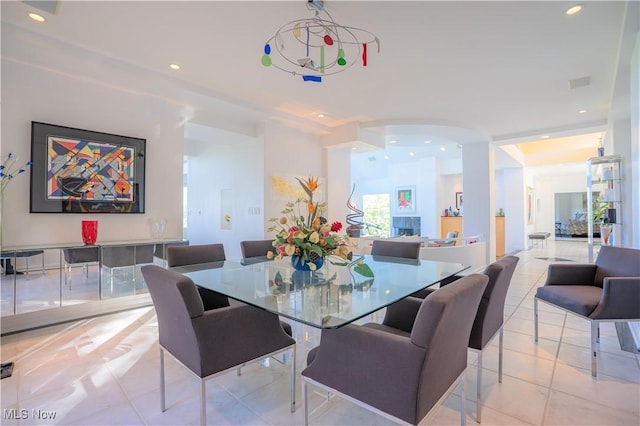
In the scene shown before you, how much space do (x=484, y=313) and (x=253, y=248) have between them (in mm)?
2285

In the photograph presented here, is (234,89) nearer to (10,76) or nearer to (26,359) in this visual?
(10,76)

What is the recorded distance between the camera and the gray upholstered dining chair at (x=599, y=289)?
84.4 inches

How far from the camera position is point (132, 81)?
3.65 metres

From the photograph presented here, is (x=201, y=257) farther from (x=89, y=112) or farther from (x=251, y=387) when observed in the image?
(x=89, y=112)

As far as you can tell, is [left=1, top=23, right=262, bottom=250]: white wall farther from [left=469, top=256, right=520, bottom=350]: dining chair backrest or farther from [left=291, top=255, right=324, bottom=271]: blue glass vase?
[left=469, top=256, right=520, bottom=350]: dining chair backrest

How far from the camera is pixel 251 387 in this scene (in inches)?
81.8

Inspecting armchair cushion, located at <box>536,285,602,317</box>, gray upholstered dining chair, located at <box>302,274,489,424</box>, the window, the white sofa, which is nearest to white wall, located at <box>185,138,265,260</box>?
the white sofa

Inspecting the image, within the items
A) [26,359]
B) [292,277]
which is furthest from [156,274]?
[26,359]

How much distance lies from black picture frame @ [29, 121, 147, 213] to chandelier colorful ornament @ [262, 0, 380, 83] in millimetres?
2170

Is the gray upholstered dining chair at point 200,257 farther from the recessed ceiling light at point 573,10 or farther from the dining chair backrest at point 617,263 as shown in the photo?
the recessed ceiling light at point 573,10

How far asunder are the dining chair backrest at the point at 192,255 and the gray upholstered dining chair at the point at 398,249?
1656 mm

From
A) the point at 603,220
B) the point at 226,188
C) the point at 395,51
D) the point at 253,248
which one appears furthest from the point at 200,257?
the point at 603,220

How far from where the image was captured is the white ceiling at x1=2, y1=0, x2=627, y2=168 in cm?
254

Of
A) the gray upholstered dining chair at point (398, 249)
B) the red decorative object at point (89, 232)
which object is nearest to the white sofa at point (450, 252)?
the gray upholstered dining chair at point (398, 249)
